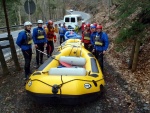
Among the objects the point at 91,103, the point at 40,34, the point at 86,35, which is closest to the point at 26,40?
the point at 40,34

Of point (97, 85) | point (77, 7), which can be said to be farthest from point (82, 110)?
point (77, 7)

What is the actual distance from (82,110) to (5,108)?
2.23 m

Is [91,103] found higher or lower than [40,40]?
lower

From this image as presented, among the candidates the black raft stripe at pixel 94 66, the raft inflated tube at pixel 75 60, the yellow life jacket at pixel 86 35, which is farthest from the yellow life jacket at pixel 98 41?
the yellow life jacket at pixel 86 35

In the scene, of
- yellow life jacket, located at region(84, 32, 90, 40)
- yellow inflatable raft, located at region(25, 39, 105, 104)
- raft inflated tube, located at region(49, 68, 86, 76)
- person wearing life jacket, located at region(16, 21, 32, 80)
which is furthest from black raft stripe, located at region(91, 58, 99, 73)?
yellow life jacket, located at region(84, 32, 90, 40)

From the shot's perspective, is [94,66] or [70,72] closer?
[70,72]

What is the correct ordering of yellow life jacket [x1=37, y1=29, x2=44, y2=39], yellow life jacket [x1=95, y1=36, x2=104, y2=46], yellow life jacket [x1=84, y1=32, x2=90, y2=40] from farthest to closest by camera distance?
yellow life jacket [x1=84, y1=32, x2=90, y2=40], yellow life jacket [x1=37, y1=29, x2=44, y2=39], yellow life jacket [x1=95, y1=36, x2=104, y2=46]

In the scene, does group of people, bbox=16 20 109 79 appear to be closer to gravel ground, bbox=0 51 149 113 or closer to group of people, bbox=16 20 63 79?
group of people, bbox=16 20 63 79

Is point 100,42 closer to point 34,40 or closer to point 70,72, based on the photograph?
point 70,72

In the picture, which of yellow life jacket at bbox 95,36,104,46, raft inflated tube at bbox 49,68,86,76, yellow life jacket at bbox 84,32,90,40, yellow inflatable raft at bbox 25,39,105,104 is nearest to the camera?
yellow inflatable raft at bbox 25,39,105,104

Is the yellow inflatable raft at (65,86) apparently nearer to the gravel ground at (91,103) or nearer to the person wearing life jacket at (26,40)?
the gravel ground at (91,103)

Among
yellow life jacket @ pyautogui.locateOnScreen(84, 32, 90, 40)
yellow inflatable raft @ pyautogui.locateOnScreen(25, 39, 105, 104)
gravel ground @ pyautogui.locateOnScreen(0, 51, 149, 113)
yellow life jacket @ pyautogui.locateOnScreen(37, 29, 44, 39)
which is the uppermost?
yellow life jacket @ pyautogui.locateOnScreen(37, 29, 44, 39)

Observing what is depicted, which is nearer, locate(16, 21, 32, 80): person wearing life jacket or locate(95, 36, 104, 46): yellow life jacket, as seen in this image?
locate(16, 21, 32, 80): person wearing life jacket

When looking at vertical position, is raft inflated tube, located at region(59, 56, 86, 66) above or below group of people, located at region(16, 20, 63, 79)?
below
